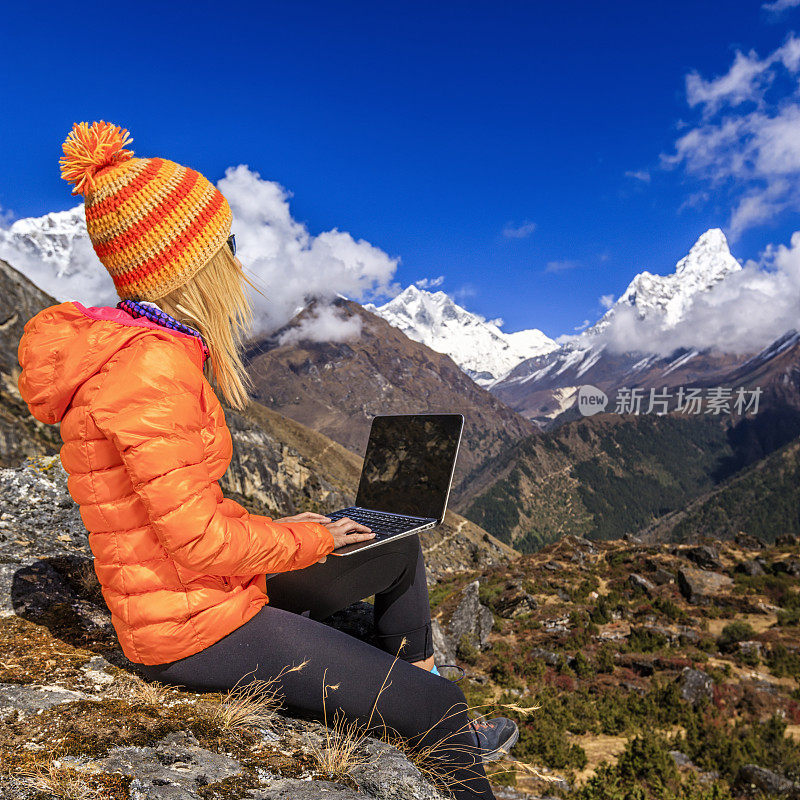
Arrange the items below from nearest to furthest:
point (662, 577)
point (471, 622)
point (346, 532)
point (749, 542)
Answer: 1. point (346, 532)
2. point (471, 622)
3. point (662, 577)
4. point (749, 542)

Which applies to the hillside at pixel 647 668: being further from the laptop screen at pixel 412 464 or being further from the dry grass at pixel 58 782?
the dry grass at pixel 58 782

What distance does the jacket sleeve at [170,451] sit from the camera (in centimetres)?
245

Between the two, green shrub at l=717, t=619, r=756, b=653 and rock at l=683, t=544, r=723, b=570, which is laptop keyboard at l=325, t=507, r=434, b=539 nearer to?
green shrub at l=717, t=619, r=756, b=653

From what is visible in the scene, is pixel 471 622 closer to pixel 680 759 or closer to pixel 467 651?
pixel 467 651

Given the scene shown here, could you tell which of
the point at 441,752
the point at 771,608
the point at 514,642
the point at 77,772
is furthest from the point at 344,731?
the point at 771,608

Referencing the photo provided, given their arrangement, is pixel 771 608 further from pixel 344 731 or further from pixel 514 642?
pixel 344 731

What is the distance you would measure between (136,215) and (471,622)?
736 inches

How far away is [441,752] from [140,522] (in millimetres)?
2221

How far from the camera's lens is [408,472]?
175 inches

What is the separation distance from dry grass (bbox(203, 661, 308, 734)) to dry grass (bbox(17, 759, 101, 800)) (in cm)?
76

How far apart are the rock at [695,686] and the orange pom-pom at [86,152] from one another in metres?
16.7

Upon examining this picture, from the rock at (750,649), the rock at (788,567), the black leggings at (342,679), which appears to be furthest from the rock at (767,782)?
the rock at (788,567)

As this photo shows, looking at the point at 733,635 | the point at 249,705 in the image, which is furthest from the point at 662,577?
the point at 249,705

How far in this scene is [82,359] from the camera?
2590mm
